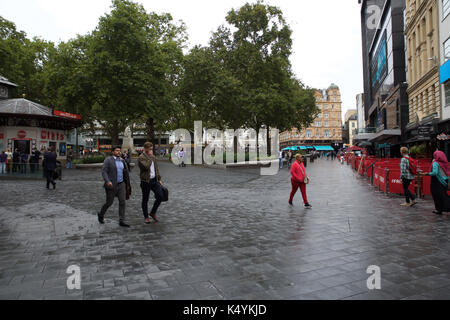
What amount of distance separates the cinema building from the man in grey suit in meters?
20.3

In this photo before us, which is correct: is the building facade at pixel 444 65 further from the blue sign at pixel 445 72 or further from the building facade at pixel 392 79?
the building facade at pixel 392 79

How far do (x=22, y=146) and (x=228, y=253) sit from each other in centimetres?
2541

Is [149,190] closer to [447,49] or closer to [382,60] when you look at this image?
[447,49]

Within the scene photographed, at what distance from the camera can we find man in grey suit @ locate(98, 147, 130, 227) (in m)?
6.51

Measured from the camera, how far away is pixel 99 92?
2612 cm

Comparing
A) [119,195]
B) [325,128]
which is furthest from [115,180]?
[325,128]

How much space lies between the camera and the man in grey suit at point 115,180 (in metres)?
6.51

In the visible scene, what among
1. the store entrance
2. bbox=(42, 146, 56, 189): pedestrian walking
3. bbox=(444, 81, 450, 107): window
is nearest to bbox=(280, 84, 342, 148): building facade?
bbox=(444, 81, 450, 107): window

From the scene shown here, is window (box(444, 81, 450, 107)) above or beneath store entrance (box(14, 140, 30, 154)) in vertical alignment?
above

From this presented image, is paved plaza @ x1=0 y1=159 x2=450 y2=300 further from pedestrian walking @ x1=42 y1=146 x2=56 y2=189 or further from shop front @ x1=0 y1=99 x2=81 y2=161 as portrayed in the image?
shop front @ x1=0 y1=99 x2=81 y2=161

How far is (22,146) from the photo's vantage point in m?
24.5
